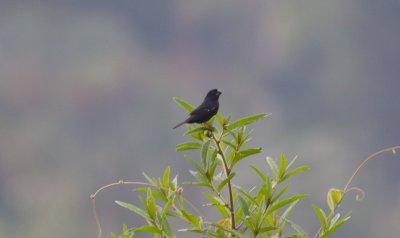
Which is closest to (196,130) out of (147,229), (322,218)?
(147,229)

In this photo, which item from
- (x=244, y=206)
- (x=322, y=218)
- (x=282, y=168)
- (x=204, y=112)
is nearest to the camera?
(x=244, y=206)

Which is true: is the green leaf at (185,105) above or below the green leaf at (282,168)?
above

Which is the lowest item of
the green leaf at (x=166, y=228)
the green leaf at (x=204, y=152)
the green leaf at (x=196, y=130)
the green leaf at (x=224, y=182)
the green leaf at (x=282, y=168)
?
the green leaf at (x=166, y=228)

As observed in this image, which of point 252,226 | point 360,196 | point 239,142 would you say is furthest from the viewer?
point 360,196

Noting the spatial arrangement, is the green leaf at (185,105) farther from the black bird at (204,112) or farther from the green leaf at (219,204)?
the green leaf at (219,204)

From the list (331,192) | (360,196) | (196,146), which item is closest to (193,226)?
(196,146)

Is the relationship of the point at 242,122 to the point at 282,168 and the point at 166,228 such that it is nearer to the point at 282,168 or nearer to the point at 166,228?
the point at 282,168

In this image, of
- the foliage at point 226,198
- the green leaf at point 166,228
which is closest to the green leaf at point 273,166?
the foliage at point 226,198

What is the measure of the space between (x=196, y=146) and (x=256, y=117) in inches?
10.3

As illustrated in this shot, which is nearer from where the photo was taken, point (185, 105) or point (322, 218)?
point (322, 218)

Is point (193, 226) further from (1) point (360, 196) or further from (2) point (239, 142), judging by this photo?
(1) point (360, 196)

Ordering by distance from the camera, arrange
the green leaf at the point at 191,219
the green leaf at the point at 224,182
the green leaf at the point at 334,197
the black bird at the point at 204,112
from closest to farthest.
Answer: the green leaf at the point at 224,182
the green leaf at the point at 191,219
the green leaf at the point at 334,197
the black bird at the point at 204,112

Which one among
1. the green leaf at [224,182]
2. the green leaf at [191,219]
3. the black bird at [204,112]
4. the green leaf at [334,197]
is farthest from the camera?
the black bird at [204,112]

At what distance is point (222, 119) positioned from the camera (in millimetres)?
2832
